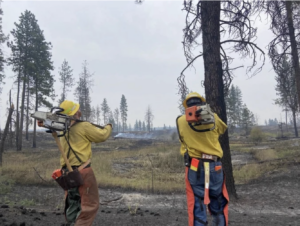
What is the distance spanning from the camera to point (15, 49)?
84.7 feet

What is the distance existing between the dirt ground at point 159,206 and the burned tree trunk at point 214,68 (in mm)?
1086

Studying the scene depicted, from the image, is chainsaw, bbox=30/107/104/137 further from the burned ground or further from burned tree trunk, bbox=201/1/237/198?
burned tree trunk, bbox=201/1/237/198

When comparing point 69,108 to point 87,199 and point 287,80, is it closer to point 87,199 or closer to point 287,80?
point 87,199

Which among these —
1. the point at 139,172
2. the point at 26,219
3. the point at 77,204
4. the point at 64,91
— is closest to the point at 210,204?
the point at 77,204

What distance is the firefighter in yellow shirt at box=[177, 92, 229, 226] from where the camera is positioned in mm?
2928

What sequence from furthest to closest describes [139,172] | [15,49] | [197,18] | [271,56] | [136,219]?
[15,49], [139,172], [271,56], [197,18], [136,219]

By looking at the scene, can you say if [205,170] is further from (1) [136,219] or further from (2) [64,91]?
(2) [64,91]

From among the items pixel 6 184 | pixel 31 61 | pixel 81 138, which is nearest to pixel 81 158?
pixel 81 138

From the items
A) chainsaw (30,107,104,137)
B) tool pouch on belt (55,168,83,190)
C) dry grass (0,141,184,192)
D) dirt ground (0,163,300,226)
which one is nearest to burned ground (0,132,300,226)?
dirt ground (0,163,300,226)

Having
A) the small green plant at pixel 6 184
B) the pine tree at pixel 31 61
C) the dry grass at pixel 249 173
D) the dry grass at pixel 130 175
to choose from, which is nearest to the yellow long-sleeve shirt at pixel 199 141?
the dry grass at pixel 130 175

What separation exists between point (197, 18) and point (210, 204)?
5.05 meters

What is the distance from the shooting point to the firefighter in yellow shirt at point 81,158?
11.0 feet

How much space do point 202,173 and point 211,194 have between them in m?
0.30

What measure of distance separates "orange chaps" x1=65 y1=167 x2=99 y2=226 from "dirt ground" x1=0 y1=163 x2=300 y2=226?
45.7 inches
